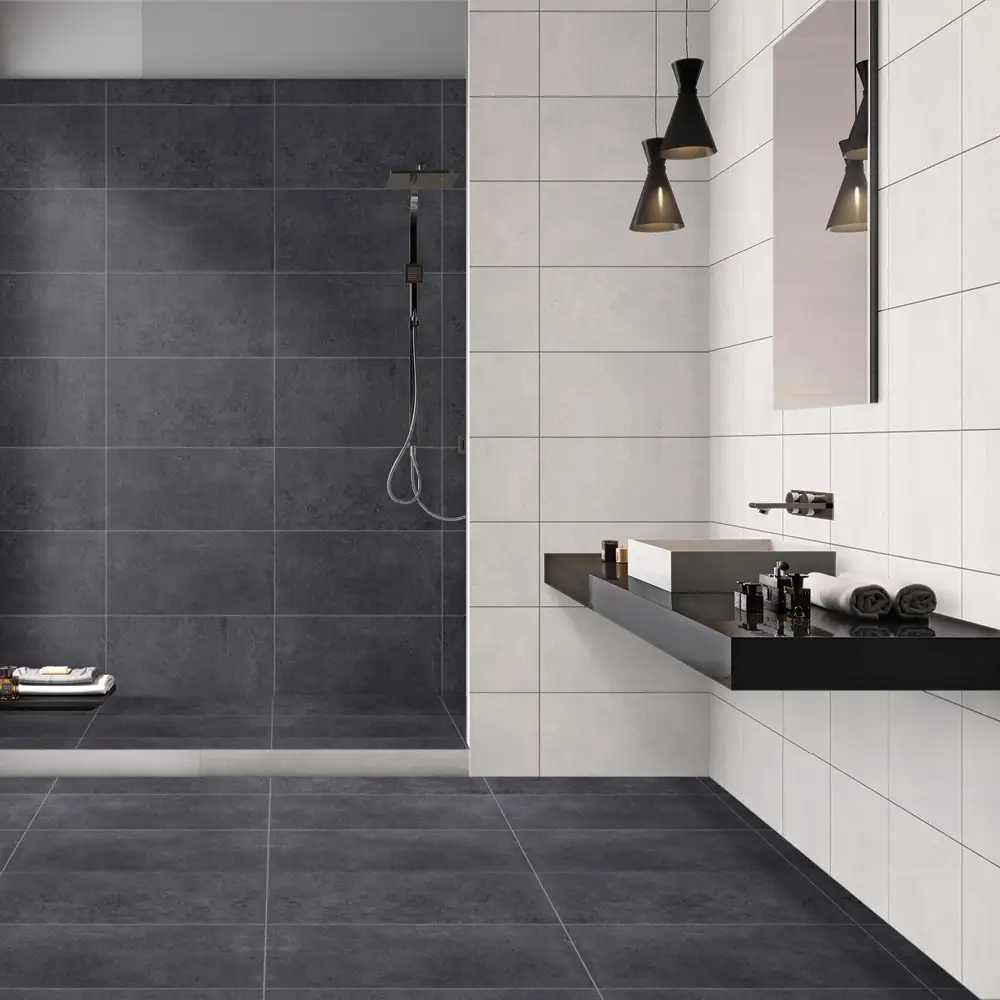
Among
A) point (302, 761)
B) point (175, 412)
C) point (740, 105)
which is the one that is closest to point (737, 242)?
point (740, 105)

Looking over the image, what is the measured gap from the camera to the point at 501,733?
4270 mm

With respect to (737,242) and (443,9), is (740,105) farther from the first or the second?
(443,9)

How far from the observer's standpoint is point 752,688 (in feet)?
7.64

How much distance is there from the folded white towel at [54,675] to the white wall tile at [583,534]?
1.93m

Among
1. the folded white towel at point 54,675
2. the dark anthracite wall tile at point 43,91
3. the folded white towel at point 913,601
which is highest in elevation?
the dark anthracite wall tile at point 43,91

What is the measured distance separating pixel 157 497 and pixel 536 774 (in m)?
2.12

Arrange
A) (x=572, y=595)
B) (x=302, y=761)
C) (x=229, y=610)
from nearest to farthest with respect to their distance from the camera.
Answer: (x=572, y=595) → (x=302, y=761) → (x=229, y=610)

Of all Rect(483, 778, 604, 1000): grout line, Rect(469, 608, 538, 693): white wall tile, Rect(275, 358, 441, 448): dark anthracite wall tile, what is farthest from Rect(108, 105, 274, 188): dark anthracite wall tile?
Rect(483, 778, 604, 1000): grout line

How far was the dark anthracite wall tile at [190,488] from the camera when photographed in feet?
17.5

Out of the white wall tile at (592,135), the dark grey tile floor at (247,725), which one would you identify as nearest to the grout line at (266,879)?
the dark grey tile floor at (247,725)

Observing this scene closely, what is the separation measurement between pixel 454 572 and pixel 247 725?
3.93 feet

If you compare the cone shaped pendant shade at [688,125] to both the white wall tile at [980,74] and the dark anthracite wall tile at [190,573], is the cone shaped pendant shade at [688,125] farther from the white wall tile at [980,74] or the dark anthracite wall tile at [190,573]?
the dark anthracite wall tile at [190,573]

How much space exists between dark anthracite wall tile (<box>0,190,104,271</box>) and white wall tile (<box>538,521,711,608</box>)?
2.37 m

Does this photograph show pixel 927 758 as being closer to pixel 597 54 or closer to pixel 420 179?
pixel 597 54
